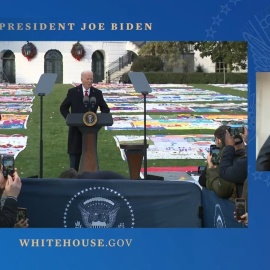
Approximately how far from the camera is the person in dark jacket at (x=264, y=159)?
5.32m

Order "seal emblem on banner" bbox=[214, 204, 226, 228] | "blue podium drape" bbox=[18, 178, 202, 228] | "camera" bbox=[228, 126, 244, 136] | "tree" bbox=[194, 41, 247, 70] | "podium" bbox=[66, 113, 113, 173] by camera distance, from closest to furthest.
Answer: "tree" bbox=[194, 41, 247, 70] < "camera" bbox=[228, 126, 244, 136] < "seal emblem on banner" bbox=[214, 204, 226, 228] < "blue podium drape" bbox=[18, 178, 202, 228] < "podium" bbox=[66, 113, 113, 173]

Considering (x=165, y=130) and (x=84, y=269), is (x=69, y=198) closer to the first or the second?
(x=84, y=269)

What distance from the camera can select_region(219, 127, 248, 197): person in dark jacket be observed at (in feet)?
17.8

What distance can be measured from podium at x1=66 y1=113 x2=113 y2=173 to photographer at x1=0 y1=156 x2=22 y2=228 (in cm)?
270

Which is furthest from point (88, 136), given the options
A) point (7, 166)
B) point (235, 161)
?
point (235, 161)

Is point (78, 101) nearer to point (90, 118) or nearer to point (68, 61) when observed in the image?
point (90, 118)

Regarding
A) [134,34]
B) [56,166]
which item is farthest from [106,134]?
[134,34]

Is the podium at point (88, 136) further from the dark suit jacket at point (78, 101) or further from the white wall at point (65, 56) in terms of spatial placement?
the white wall at point (65, 56)

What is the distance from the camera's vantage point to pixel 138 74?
7.86 meters

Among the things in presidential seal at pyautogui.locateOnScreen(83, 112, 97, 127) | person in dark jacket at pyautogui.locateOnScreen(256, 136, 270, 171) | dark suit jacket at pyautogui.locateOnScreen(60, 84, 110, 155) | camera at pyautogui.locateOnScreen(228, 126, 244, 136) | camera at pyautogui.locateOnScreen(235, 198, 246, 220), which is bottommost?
camera at pyautogui.locateOnScreen(235, 198, 246, 220)

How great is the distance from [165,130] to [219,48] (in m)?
9.30

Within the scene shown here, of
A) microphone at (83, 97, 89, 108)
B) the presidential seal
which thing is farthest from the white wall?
the presidential seal

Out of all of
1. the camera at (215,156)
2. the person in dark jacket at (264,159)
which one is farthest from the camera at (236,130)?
the camera at (215,156)

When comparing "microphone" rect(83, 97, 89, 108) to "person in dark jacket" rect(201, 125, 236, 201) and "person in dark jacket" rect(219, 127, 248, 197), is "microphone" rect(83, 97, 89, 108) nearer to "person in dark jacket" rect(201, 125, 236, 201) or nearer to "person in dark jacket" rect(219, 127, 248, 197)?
"person in dark jacket" rect(201, 125, 236, 201)
